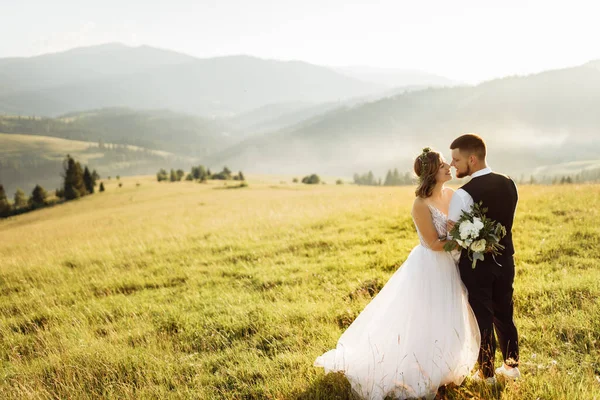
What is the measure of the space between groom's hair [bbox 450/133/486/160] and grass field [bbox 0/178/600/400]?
2.80m

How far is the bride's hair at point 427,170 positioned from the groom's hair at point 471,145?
309mm

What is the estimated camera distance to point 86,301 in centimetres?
937

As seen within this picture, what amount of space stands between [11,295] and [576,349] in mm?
12916

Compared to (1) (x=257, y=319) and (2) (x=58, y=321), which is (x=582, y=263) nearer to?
(1) (x=257, y=319)

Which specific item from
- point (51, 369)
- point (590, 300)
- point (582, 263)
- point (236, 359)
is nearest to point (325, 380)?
point (236, 359)

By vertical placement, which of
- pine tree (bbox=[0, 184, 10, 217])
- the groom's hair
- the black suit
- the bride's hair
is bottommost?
pine tree (bbox=[0, 184, 10, 217])

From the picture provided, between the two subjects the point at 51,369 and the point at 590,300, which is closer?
the point at 51,369

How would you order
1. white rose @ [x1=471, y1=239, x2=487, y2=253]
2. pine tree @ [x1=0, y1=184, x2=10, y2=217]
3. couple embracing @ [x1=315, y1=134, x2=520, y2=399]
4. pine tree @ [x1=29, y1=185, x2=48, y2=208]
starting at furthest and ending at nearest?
pine tree @ [x1=0, y1=184, x2=10, y2=217] → pine tree @ [x1=29, y1=185, x2=48, y2=208] → couple embracing @ [x1=315, y1=134, x2=520, y2=399] → white rose @ [x1=471, y1=239, x2=487, y2=253]

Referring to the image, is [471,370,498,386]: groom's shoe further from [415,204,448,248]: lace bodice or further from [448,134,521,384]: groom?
[415,204,448,248]: lace bodice

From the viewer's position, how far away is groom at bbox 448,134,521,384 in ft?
15.0

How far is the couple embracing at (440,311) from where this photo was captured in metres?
4.71

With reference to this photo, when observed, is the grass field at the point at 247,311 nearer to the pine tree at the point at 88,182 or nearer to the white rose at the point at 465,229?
the white rose at the point at 465,229

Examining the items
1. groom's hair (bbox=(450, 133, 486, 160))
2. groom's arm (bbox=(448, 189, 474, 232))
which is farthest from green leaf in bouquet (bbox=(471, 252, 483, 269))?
groom's hair (bbox=(450, 133, 486, 160))

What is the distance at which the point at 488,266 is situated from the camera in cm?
470
